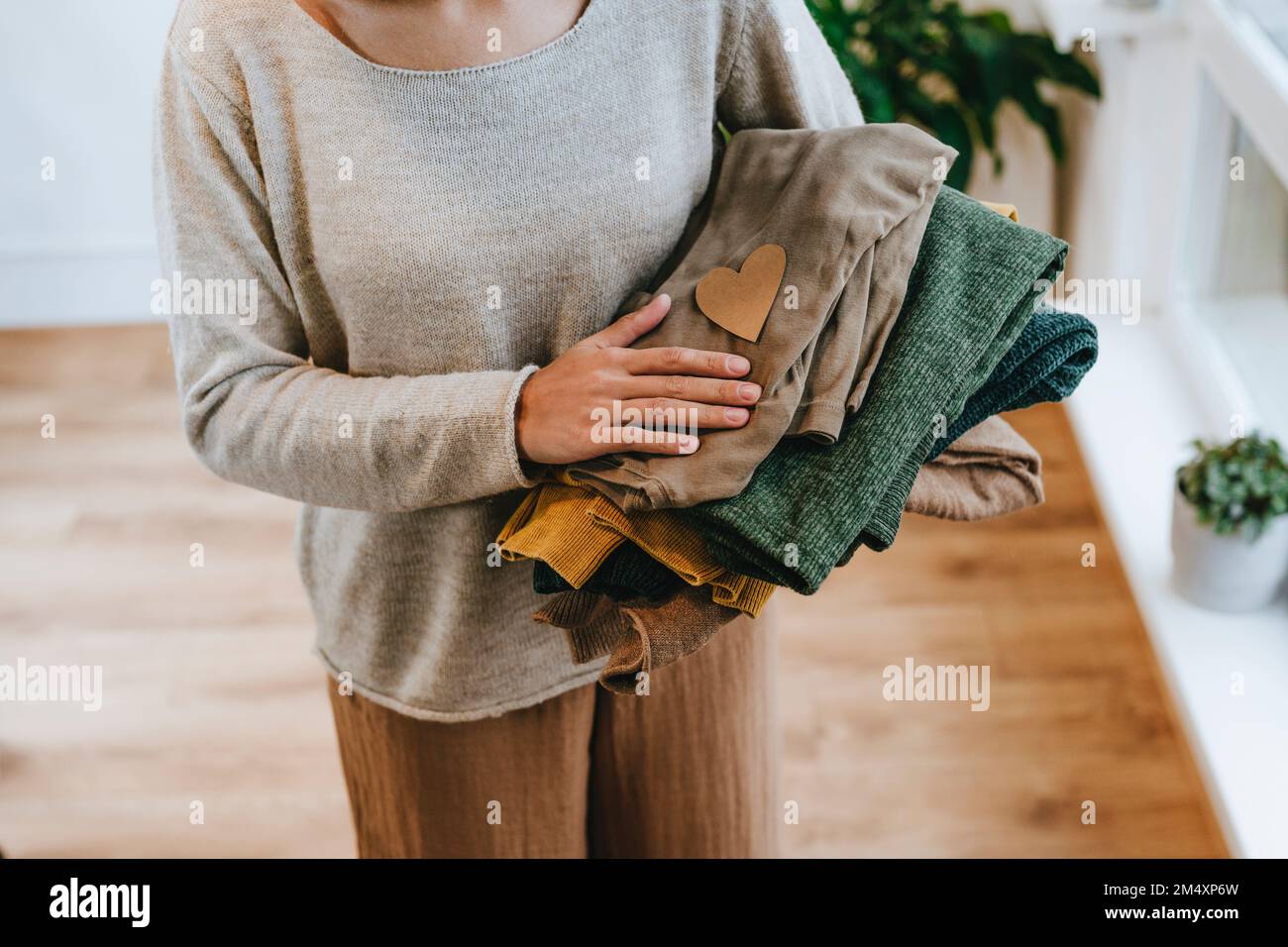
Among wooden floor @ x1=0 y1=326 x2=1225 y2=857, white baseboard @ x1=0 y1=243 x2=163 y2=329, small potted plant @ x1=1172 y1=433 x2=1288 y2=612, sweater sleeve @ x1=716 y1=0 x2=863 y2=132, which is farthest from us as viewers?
white baseboard @ x1=0 y1=243 x2=163 y2=329

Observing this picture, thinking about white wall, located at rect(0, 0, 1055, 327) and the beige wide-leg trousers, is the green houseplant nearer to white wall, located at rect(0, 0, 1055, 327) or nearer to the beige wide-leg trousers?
white wall, located at rect(0, 0, 1055, 327)

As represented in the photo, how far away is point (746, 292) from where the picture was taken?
80 cm

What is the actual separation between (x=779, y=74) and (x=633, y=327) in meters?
0.22

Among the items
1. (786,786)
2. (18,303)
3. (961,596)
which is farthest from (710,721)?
(18,303)

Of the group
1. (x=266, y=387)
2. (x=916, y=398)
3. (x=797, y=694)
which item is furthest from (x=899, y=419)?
(x=797, y=694)

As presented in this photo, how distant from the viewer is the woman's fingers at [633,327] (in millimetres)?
815

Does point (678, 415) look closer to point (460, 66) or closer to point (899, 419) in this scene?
point (899, 419)

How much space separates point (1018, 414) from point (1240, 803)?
129 cm

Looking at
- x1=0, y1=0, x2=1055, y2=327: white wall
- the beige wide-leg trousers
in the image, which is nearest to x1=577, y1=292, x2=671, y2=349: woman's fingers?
the beige wide-leg trousers

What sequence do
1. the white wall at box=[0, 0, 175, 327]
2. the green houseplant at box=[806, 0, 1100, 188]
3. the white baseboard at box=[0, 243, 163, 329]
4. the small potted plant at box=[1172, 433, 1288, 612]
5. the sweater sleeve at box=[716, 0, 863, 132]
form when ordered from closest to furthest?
1. the sweater sleeve at box=[716, 0, 863, 132]
2. the small potted plant at box=[1172, 433, 1288, 612]
3. the green houseplant at box=[806, 0, 1100, 188]
4. the white wall at box=[0, 0, 175, 327]
5. the white baseboard at box=[0, 243, 163, 329]

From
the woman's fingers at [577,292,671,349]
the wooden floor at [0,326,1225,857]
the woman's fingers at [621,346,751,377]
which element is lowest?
the wooden floor at [0,326,1225,857]

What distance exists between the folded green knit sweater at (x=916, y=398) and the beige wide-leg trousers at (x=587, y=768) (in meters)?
0.25

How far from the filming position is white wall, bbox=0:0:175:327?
9.32 ft

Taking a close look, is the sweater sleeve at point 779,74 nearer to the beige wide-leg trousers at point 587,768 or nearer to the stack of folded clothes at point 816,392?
the stack of folded clothes at point 816,392
